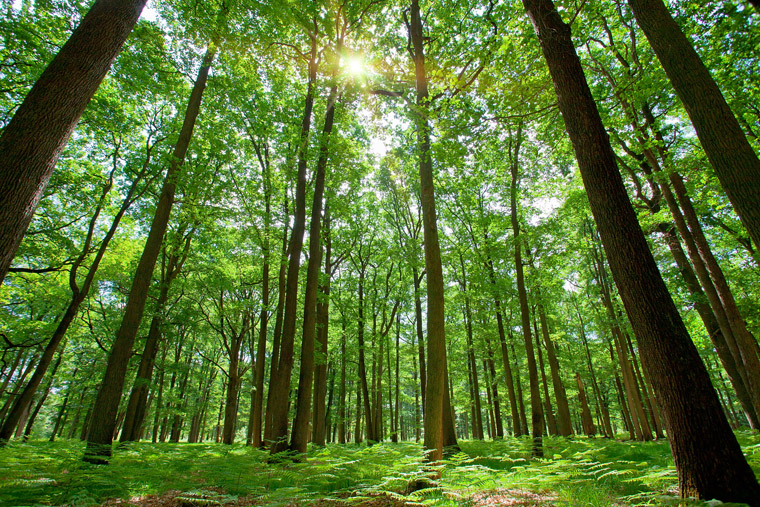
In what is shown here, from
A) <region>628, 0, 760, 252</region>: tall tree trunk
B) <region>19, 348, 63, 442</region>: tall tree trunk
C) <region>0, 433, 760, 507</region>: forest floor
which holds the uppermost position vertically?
<region>628, 0, 760, 252</region>: tall tree trunk

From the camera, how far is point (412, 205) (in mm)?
20312

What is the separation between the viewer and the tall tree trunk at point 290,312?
27.0 feet

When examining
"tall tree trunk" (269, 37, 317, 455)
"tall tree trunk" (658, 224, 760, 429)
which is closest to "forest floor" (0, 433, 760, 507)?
"tall tree trunk" (269, 37, 317, 455)

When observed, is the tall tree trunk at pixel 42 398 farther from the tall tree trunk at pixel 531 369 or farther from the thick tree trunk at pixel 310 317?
the tall tree trunk at pixel 531 369

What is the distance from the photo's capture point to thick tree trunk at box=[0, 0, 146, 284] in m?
2.80

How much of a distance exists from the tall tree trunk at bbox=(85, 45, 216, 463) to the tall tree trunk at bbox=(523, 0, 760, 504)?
8.39 m

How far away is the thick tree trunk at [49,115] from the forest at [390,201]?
0.02 metres

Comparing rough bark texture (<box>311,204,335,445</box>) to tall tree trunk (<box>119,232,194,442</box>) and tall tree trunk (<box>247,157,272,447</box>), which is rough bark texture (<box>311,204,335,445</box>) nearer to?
tall tree trunk (<box>247,157,272,447</box>)

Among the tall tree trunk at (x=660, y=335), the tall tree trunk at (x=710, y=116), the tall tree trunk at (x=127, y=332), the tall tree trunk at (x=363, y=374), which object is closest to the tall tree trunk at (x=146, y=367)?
the tall tree trunk at (x=127, y=332)

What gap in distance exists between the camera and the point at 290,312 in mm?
9297

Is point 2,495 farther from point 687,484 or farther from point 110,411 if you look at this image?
point 687,484

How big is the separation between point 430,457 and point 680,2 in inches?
453

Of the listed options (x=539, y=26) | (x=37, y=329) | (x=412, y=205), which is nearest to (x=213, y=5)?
(x=539, y=26)

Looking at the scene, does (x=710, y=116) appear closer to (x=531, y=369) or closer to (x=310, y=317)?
(x=531, y=369)
